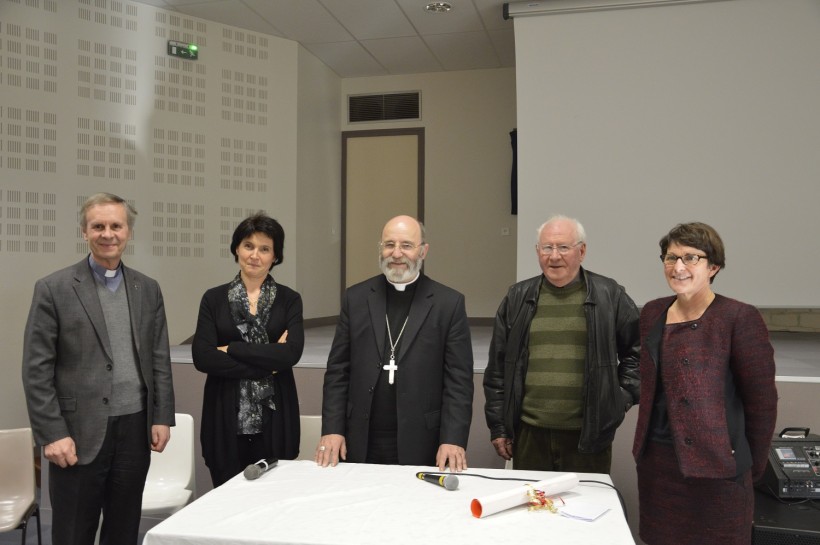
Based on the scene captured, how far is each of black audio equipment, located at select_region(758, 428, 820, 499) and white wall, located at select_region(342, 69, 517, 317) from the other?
16.2 ft

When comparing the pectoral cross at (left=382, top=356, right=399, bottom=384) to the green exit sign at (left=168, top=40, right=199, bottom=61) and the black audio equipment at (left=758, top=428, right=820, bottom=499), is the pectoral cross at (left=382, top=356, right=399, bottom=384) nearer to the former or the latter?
the black audio equipment at (left=758, top=428, right=820, bottom=499)

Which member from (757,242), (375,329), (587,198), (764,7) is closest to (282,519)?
(375,329)

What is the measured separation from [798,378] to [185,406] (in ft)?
11.3

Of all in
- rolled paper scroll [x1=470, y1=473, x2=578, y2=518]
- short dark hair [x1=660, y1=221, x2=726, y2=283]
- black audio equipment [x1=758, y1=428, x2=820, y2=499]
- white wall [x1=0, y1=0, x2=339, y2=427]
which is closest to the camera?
rolled paper scroll [x1=470, y1=473, x2=578, y2=518]

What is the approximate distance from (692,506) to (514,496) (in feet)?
2.19

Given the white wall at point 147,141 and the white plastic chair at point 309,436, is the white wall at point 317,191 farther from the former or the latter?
the white plastic chair at point 309,436

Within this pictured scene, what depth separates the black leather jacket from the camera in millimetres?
2420

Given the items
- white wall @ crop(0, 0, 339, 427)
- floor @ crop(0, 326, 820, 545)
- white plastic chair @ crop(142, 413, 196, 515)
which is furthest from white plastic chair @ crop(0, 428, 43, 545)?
white wall @ crop(0, 0, 339, 427)

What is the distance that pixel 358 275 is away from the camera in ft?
25.7

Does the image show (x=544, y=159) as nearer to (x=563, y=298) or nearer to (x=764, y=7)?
(x=764, y=7)

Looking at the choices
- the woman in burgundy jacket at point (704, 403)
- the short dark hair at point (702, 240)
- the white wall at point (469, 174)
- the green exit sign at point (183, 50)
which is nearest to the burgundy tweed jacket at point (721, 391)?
the woman in burgundy jacket at point (704, 403)

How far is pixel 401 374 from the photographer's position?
7.77ft

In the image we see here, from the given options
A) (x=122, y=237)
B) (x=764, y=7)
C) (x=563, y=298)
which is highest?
(x=764, y=7)

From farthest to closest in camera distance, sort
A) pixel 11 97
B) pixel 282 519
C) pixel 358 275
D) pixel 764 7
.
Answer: pixel 358 275, pixel 764 7, pixel 11 97, pixel 282 519
